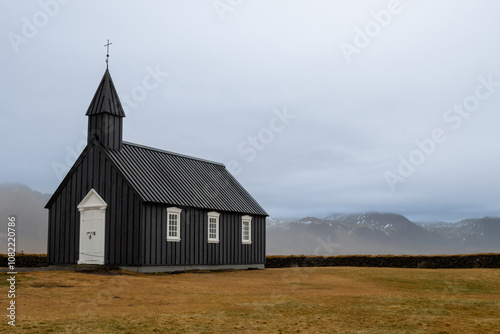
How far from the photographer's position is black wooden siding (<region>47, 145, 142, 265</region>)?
26.7m

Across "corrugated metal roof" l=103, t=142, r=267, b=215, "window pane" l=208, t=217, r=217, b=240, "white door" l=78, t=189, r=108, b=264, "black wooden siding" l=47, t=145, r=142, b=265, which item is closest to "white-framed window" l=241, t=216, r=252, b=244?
"corrugated metal roof" l=103, t=142, r=267, b=215

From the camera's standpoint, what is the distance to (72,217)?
96.3 ft

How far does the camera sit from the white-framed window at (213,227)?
31.2 meters

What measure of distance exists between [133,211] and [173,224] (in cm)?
269

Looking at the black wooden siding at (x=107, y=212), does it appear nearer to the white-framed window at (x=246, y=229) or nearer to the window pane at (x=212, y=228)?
the window pane at (x=212, y=228)

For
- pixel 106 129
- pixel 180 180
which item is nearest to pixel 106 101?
pixel 106 129

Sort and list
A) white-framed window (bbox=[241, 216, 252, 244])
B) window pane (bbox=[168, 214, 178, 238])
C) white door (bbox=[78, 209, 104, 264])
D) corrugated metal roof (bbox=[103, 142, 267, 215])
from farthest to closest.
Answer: white-framed window (bbox=[241, 216, 252, 244]) < window pane (bbox=[168, 214, 178, 238]) < corrugated metal roof (bbox=[103, 142, 267, 215]) < white door (bbox=[78, 209, 104, 264])

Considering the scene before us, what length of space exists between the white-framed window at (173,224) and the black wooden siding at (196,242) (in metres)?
0.23

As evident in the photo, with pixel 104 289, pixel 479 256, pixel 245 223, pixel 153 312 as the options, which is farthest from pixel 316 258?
pixel 153 312

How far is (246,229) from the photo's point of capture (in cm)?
3478

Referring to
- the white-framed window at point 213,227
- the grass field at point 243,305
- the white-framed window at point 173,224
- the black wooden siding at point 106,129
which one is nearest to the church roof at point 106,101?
the black wooden siding at point 106,129

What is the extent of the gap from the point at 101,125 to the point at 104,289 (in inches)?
493

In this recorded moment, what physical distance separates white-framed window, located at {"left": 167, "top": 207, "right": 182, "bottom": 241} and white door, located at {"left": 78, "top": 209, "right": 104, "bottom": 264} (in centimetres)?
349

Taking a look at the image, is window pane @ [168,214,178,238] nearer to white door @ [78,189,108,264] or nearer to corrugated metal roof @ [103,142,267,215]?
corrugated metal roof @ [103,142,267,215]
